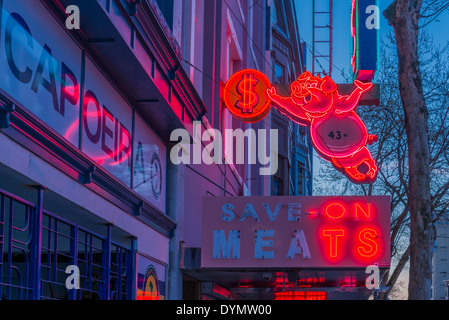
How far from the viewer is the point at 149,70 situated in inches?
447

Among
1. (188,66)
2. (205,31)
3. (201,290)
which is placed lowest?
(201,290)

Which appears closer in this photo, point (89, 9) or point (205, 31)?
point (89, 9)

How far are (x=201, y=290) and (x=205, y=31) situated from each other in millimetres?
6415

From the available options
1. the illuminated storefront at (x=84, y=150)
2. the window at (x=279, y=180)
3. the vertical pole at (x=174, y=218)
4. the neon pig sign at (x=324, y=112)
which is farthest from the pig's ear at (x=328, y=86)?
the window at (x=279, y=180)

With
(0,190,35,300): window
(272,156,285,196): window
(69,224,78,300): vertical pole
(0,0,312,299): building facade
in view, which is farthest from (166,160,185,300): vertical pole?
(272,156,285,196): window

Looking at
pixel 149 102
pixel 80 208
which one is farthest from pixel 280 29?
pixel 80 208

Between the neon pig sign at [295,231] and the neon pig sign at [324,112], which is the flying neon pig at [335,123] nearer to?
the neon pig sign at [324,112]

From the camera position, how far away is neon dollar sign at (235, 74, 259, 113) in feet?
63.7

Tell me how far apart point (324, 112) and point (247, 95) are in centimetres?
206

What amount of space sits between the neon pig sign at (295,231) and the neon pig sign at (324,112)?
431 cm

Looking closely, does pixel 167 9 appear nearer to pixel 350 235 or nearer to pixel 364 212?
pixel 364 212

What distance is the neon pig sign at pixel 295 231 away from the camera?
14672mm

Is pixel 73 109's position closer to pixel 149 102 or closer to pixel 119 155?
pixel 119 155

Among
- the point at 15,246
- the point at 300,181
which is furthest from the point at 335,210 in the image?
the point at 300,181
